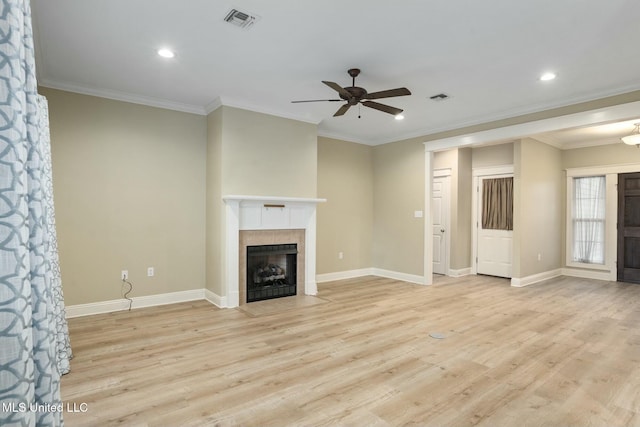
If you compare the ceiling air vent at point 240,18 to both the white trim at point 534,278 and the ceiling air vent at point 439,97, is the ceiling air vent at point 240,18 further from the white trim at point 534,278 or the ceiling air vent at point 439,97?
the white trim at point 534,278

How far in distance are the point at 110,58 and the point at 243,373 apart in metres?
3.27

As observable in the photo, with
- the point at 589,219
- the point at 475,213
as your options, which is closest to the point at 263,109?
the point at 475,213

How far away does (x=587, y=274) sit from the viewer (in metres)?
6.98

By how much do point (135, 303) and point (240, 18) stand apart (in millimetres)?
3701

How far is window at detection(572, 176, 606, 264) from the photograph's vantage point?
6871 mm

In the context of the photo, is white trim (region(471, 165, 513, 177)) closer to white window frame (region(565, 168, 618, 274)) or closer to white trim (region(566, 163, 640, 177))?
white trim (region(566, 163, 640, 177))

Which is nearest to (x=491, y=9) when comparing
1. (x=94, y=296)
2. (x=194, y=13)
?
(x=194, y=13)

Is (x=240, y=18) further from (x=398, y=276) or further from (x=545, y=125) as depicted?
(x=398, y=276)

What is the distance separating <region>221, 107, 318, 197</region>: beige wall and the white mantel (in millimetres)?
168

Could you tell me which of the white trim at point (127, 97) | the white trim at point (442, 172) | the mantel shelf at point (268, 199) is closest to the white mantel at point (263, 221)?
the mantel shelf at point (268, 199)

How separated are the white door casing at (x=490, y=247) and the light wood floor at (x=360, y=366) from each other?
204 centimetres

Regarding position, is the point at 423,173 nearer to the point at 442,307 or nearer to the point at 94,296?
the point at 442,307

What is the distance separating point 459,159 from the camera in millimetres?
6906

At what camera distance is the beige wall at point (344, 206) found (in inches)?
247
